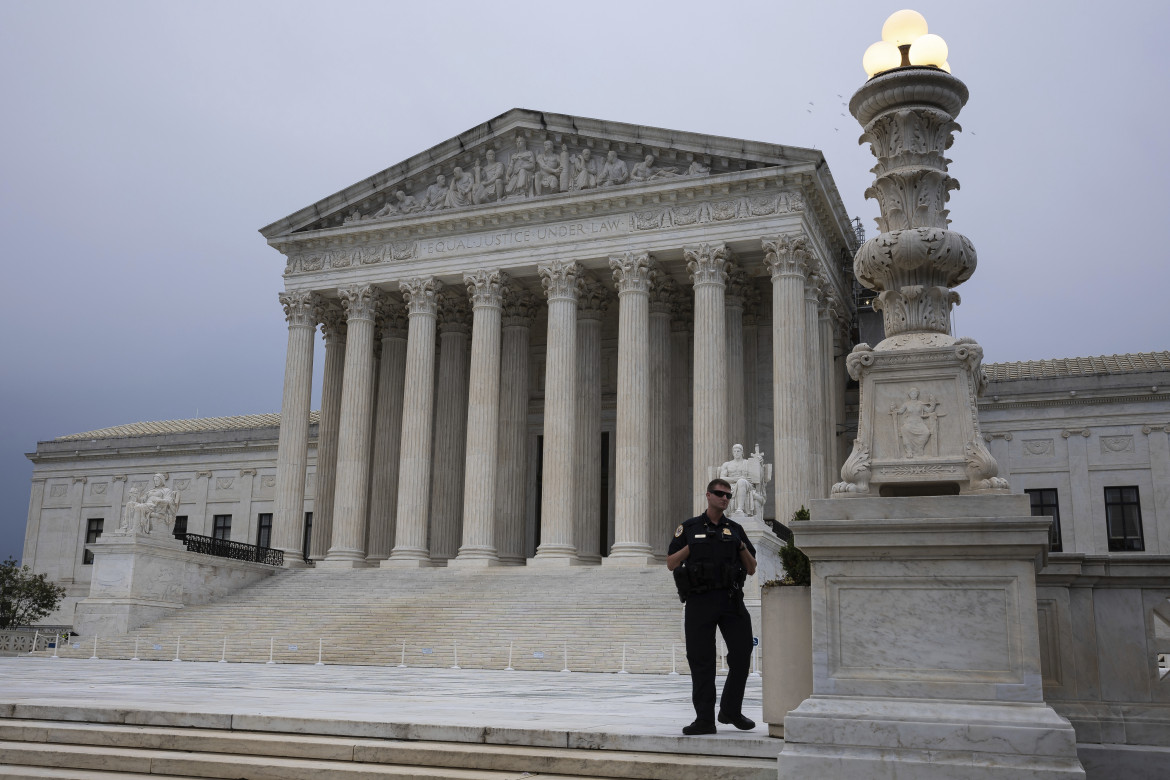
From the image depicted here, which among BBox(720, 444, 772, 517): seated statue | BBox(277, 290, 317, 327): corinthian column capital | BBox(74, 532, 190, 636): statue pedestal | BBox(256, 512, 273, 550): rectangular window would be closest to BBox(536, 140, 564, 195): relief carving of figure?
BBox(277, 290, 317, 327): corinthian column capital

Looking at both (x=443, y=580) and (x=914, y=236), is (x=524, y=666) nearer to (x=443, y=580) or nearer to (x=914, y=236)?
(x=443, y=580)

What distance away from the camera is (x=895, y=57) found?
28.6 ft

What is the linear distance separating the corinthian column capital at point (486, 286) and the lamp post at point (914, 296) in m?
31.0

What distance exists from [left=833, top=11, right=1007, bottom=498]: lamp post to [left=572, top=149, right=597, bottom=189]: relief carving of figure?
2999 centimetres

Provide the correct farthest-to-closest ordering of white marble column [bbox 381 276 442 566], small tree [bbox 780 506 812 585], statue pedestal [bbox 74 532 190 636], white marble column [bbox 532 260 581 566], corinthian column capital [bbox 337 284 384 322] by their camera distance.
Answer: corinthian column capital [bbox 337 284 384 322] < white marble column [bbox 381 276 442 566] < white marble column [bbox 532 260 581 566] < statue pedestal [bbox 74 532 190 636] < small tree [bbox 780 506 812 585]

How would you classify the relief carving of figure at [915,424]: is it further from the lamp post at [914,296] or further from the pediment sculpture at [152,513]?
the pediment sculpture at [152,513]

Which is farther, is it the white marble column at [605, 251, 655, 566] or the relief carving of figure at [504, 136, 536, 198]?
the relief carving of figure at [504, 136, 536, 198]

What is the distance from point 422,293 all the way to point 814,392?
15098 millimetres

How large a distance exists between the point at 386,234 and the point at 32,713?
33.3 metres

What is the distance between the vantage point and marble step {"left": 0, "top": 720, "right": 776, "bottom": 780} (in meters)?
7.42

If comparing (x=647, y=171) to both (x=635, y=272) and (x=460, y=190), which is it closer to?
(x=635, y=272)

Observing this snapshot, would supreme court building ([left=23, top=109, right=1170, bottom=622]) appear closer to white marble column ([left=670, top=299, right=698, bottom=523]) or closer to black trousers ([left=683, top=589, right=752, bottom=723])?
white marble column ([left=670, top=299, right=698, bottom=523])

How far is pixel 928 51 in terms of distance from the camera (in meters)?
8.55

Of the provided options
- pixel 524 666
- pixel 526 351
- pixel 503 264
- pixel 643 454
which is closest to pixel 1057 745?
pixel 524 666
